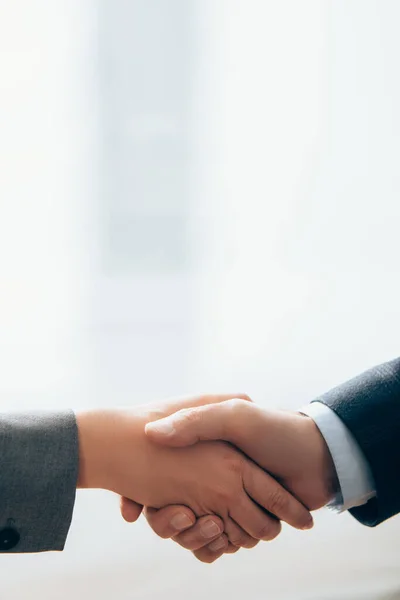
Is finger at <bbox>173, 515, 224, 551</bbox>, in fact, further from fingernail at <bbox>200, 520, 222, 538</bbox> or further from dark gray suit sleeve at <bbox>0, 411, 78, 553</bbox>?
dark gray suit sleeve at <bbox>0, 411, 78, 553</bbox>

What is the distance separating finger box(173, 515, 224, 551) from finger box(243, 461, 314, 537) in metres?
0.07

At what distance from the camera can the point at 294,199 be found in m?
1.44

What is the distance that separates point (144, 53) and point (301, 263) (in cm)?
48

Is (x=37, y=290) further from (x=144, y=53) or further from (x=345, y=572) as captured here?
(x=345, y=572)

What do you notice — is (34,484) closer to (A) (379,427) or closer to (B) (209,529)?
(B) (209,529)

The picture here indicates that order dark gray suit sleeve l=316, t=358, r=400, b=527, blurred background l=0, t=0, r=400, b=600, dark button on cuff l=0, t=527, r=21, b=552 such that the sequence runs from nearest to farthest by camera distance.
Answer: dark button on cuff l=0, t=527, r=21, b=552 < dark gray suit sleeve l=316, t=358, r=400, b=527 < blurred background l=0, t=0, r=400, b=600

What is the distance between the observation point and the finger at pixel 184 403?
116cm

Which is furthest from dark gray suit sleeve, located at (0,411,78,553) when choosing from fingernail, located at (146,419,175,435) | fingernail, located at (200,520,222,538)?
fingernail, located at (200,520,222,538)

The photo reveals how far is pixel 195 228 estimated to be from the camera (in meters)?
1.39

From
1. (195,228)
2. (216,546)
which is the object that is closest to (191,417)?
(216,546)

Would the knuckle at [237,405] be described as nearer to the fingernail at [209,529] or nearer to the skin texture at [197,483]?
the skin texture at [197,483]

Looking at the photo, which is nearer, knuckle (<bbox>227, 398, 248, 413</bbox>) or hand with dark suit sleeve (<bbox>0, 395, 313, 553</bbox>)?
hand with dark suit sleeve (<bbox>0, 395, 313, 553</bbox>)

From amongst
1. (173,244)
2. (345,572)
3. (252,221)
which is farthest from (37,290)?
(345,572)

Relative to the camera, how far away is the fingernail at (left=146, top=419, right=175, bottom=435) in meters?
1.10
